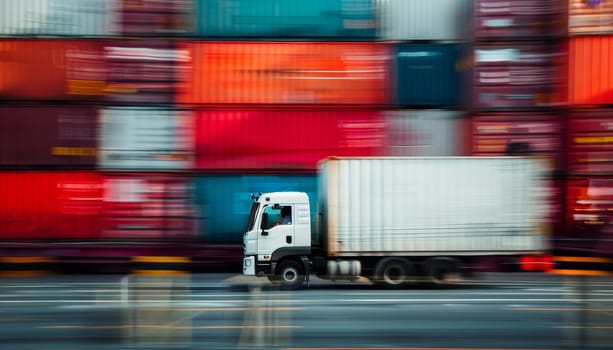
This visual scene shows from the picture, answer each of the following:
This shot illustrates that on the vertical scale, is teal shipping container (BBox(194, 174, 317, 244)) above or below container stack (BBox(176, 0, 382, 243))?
below

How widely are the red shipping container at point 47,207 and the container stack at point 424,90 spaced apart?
Result: 8504mm

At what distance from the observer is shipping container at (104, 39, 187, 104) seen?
74.1 ft

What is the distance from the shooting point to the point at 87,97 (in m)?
22.7

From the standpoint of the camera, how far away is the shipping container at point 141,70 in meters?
22.6

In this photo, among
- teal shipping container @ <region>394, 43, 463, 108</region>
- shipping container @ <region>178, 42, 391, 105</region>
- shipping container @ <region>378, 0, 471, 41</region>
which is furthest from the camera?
shipping container @ <region>378, 0, 471, 41</region>

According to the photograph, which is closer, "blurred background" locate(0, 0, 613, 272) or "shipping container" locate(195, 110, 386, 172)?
"blurred background" locate(0, 0, 613, 272)

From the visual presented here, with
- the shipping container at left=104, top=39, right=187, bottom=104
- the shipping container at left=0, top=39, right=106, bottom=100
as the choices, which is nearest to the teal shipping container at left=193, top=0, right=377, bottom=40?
the shipping container at left=104, top=39, right=187, bottom=104

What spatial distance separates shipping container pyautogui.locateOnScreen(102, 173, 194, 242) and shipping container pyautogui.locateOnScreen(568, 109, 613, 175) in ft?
34.6

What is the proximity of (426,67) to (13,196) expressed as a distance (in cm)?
1215

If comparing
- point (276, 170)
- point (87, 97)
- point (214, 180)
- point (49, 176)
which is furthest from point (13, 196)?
point (276, 170)

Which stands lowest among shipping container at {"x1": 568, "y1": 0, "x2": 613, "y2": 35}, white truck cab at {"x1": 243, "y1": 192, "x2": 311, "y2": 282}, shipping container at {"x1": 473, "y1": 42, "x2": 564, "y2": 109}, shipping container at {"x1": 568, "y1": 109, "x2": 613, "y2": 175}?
white truck cab at {"x1": 243, "y1": 192, "x2": 311, "y2": 282}

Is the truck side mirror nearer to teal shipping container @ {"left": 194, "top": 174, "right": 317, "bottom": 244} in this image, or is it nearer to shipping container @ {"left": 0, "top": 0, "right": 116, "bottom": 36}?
teal shipping container @ {"left": 194, "top": 174, "right": 317, "bottom": 244}

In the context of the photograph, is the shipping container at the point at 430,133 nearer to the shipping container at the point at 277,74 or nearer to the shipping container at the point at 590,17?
the shipping container at the point at 277,74

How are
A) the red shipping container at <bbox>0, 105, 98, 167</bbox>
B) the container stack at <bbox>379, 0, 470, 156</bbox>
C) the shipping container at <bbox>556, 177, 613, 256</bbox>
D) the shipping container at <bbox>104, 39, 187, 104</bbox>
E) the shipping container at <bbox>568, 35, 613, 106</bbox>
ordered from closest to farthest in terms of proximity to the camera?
1. the shipping container at <bbox>556, 177, 613, 256</bbox>
2. the shipping container at <bbox>568, 35, 613, 106</bbox>
3. the red shipping container at <bbox>0, 105, 98, 167</bbox>
4. the shipping container at <bbox>104, 39, 187, 104</bbox>
5. the container stack at <bbox>379, 0, 470, 156</bbox>
